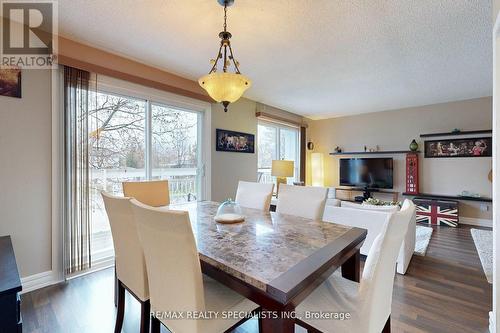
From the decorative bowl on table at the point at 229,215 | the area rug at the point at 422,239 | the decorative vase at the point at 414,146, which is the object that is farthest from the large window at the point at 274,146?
the decorative bowl on table at the point at 229,215

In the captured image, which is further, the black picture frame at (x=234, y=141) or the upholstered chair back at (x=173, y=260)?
the black picture frame at (x=234, y=141)

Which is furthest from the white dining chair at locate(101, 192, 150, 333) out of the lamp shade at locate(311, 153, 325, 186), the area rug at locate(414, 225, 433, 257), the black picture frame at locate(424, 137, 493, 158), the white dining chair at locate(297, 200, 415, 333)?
the black picture frame at locate(424, 137, 493, 158)

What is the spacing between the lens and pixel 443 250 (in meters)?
3.10

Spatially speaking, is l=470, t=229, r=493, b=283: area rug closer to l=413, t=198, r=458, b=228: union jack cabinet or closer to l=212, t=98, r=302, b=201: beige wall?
l=413, t=198, r=458, b=228: union jack cabinet

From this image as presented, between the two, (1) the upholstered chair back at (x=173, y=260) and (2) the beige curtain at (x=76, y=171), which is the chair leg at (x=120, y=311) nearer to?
(1) the upholstered chair back at (x=173, y=260)

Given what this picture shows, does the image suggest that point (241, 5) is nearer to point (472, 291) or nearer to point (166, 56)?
point (166, 56)

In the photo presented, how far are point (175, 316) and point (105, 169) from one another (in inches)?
87.7

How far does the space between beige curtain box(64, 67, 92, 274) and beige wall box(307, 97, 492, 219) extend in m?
5.07

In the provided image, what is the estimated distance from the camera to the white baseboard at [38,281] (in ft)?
6.93

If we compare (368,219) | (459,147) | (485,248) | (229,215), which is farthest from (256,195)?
(459,147)

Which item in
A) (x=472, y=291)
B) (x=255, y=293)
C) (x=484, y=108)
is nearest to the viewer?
(x=255, y=293)

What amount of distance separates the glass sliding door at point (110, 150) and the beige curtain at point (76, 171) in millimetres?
113

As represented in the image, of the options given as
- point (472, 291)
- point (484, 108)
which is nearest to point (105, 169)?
point (472, 291)

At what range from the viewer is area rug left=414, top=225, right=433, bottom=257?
3.04 meters
